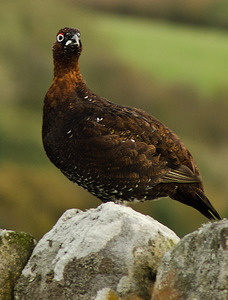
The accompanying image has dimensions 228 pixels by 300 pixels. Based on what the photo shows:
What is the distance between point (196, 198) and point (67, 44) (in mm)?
2192

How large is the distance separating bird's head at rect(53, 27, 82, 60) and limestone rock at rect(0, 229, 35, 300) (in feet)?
7.11

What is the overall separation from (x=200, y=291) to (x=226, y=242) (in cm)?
35

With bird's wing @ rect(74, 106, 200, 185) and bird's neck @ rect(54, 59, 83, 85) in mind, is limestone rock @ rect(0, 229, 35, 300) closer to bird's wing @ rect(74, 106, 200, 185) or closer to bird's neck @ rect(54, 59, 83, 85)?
bird's wing @ rect(74, 106, 200, 185)

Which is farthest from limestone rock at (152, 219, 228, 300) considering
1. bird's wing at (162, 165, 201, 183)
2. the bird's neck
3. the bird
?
the bird's neck

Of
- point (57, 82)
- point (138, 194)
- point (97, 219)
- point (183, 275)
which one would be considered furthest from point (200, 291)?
point (57, 82)

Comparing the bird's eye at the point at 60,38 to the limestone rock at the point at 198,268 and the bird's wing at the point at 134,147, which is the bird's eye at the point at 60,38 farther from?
the limestone rock at the point at 198,268

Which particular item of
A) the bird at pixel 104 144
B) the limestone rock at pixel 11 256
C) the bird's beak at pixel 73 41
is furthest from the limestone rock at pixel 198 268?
the bird's beak at pixel 73 41

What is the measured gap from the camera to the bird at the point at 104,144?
6145 millimetres

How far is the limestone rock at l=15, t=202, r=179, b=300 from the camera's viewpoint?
15.1ft

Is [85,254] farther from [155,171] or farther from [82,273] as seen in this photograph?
[155,171]

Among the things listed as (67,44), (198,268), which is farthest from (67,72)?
(198,268)

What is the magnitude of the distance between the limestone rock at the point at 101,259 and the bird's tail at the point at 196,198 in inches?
69.4

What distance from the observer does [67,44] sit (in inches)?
256

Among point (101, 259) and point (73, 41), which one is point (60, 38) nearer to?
point (73, 41)
